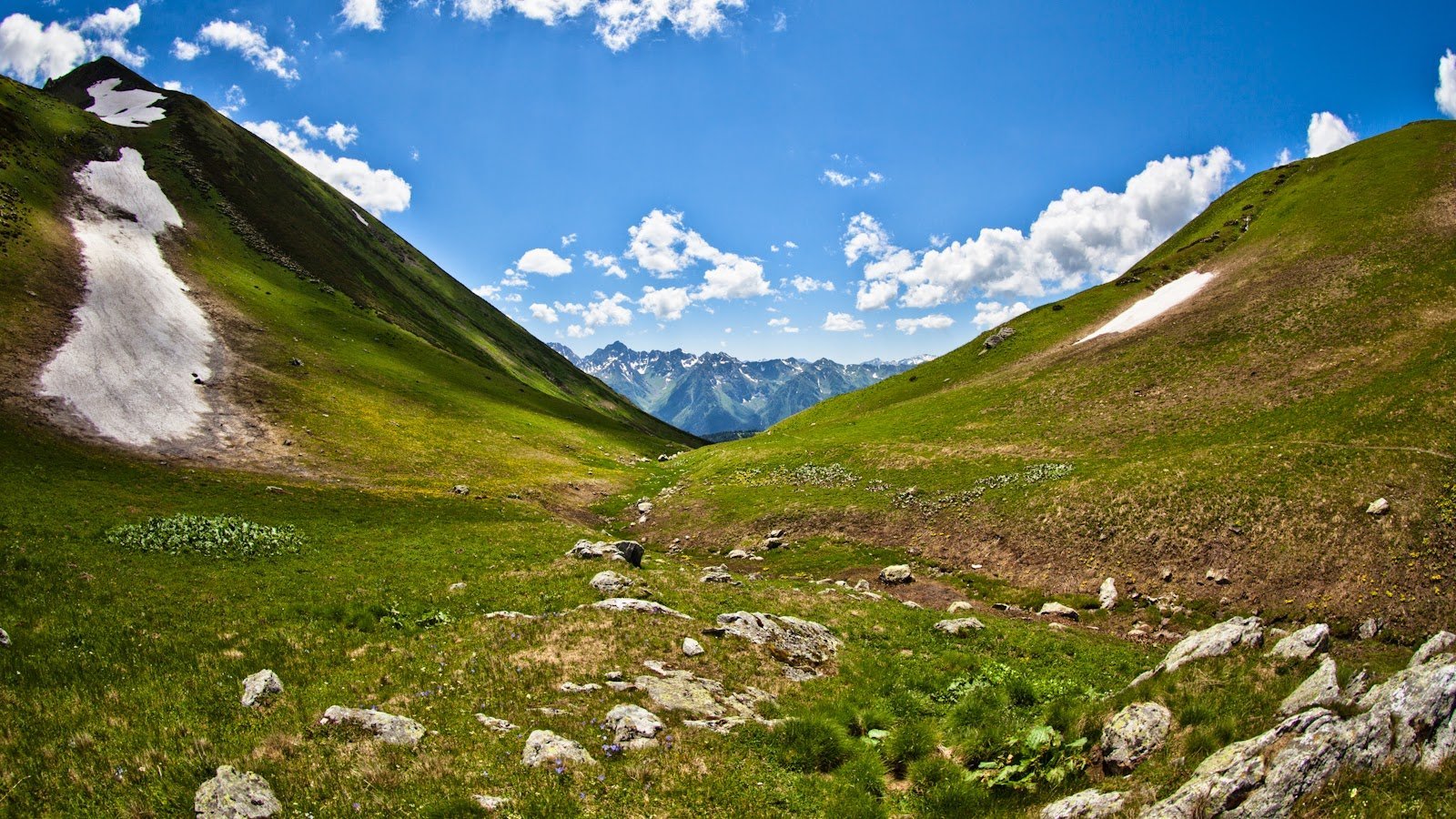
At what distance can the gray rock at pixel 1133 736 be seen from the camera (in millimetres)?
9609

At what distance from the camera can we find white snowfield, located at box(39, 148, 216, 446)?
47.4 meters

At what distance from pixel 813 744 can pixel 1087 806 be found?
465 cm

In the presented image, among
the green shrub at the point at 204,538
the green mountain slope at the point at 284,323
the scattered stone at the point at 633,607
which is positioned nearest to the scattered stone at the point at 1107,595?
the scattered stone at the point at 633,607

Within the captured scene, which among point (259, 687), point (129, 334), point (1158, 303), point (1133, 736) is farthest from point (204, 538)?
point (1158, 303)

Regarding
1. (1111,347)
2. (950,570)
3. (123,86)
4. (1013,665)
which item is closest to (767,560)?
(950,570)

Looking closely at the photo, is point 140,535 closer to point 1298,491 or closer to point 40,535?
point 40,535

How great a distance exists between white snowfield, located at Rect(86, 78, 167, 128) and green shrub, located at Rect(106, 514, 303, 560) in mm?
127751

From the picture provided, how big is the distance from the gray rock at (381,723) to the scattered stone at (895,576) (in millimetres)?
27867

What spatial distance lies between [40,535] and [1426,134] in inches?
5540

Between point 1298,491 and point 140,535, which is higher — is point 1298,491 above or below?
below

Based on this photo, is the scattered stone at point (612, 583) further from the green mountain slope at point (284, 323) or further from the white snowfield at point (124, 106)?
the white snowfield at point (124, 106)

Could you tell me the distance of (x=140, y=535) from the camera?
25172 mm

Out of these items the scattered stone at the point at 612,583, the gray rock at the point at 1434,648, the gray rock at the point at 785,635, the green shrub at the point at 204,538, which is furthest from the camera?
the green shrub at the point at 204,538

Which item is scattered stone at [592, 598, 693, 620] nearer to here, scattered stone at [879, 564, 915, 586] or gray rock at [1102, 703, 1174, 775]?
gray rock at [1102, 703, 1174, 775]
